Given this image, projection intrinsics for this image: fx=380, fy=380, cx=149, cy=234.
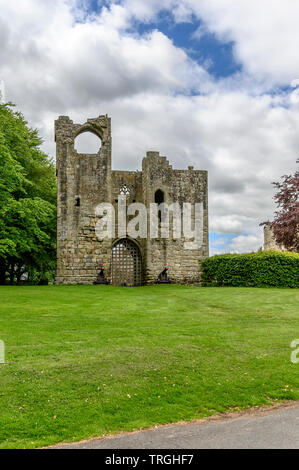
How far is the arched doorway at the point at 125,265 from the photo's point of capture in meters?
25.8

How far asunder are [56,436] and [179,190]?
22.7 meters

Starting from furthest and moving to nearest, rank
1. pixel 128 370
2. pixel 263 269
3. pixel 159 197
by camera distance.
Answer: pixel 159 197, pixel 263 269, pixel 128 370

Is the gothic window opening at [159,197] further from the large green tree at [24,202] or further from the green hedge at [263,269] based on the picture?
the large green tree at [24,202]

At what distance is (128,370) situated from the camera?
6.42m

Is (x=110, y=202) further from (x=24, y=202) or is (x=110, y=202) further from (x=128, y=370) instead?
(x=128, y=370)

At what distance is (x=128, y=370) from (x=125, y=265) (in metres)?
19.5

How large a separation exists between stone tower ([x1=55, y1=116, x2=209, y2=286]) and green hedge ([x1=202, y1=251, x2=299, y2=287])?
380cm

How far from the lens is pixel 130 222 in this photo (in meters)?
25.7

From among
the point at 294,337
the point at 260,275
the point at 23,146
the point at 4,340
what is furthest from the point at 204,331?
the point at 23,146

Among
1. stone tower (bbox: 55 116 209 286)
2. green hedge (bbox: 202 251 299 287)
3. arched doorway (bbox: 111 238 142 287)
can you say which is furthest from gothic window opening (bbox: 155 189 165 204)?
green hedge (bbox: 202 251 299 287)

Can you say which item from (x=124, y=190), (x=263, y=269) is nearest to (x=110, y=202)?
(x=124, y=190)

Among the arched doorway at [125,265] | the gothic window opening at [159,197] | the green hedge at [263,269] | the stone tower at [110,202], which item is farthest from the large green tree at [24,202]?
the green hedge at [263,269]

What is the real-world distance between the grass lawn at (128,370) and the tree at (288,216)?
1432 centimetres
